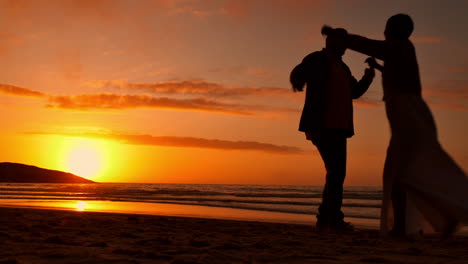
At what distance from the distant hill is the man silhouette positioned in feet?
389

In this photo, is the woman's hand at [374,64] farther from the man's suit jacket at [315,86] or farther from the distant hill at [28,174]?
the distant hill at [28,174]

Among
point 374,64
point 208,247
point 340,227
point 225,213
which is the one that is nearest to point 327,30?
point 374,64

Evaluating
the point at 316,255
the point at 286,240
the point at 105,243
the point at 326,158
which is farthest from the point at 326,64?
the point at 105,243

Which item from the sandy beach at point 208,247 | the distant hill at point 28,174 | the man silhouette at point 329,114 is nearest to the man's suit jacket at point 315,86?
the man silhouette at point 329,114

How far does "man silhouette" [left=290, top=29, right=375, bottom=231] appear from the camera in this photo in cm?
599

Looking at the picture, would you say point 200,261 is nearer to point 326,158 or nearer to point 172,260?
point 172,260

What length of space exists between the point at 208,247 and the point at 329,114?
243 centimetres

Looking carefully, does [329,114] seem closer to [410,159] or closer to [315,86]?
[315,86]

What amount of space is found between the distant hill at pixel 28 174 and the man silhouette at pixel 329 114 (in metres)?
118

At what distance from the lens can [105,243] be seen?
14.7ft

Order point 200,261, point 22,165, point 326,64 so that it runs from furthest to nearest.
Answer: point 22,165 < point 326,64 < point 200,261

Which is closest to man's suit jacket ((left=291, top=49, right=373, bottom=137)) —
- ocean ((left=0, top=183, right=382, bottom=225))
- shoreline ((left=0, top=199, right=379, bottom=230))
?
shoreline ((left=0, top=199, right=379, bottom=230))

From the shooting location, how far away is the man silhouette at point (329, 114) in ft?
19.6

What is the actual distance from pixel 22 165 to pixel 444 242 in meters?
132
